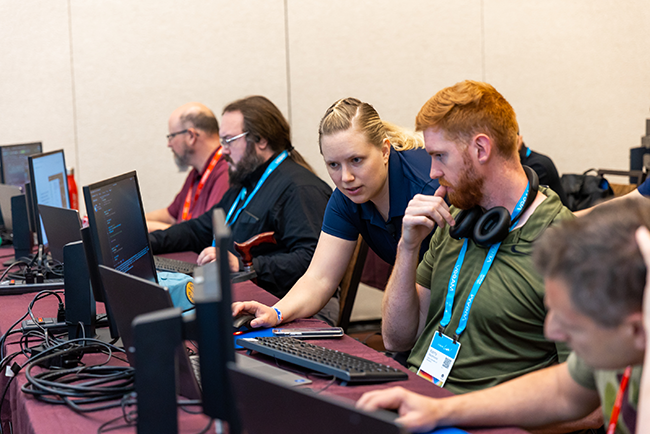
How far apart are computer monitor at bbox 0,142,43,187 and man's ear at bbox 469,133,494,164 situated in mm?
2849

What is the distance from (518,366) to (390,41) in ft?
10.9

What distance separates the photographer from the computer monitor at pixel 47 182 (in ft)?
8.14

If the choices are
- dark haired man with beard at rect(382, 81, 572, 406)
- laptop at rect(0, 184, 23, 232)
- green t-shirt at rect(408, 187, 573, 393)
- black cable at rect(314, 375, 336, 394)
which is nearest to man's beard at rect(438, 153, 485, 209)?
dark haired man with beard at rect(382, 81, 572, 406)

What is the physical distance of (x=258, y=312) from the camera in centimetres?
171

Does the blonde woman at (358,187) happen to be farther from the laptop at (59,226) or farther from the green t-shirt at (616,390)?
the green t-shirt at (616,390)

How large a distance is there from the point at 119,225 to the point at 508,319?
3.24 ft

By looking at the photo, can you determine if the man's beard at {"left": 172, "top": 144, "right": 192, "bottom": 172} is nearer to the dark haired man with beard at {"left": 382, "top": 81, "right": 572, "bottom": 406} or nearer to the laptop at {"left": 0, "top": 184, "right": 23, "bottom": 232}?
the laptop at {"left": 0, "top": 184, "right": 23, "bottom": 232}

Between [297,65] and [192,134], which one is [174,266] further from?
[297,65]

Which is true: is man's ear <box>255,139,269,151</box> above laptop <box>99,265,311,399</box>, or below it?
above

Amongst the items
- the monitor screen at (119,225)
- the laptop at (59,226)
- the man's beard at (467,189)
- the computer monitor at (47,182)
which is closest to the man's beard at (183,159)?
the computer monitor at (47,182)

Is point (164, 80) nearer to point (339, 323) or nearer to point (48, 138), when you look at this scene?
point (48, 138)

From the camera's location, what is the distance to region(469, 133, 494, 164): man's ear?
1580 mm

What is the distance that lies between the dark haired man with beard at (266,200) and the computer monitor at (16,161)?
1.09 m

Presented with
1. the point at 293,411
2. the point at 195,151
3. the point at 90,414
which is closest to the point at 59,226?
the point at 90,414
